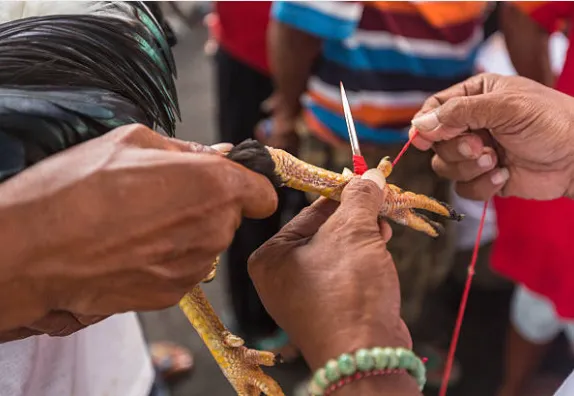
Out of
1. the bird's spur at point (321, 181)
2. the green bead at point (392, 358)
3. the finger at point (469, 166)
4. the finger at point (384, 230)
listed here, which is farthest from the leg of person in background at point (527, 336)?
the green bead at point (392, 358)

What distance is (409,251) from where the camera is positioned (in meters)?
1.34

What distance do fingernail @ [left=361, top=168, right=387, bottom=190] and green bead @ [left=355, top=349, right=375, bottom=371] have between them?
7.1 inches

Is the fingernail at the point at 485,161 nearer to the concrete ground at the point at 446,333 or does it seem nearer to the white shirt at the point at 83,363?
the white shirt at the point at 83,363

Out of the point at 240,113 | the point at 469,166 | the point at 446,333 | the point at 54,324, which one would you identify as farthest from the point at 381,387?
the point at 446,333

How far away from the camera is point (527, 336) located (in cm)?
132

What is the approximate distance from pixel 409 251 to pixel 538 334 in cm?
33

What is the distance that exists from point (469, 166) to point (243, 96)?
816 millimetres

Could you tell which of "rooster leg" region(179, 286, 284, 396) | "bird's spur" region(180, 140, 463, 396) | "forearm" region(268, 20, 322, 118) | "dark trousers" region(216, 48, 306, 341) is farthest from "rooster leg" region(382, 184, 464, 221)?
"dark trousers" region(216, 48, 306, 341)

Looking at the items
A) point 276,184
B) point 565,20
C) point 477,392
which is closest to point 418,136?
point 276,184

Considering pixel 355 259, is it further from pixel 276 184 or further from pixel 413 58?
pixel 413 58

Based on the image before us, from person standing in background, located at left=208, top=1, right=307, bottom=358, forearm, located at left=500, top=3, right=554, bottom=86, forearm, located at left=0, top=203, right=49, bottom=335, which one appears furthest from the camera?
person standing in background, located at left=208, top=1, right=307, bottom=358

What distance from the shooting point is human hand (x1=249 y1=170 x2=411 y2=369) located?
481 millimetres

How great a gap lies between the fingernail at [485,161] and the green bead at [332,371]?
1.34 ft

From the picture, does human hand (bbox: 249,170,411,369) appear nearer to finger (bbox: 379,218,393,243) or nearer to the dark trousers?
finger (bbox: 379,218,393,243)
